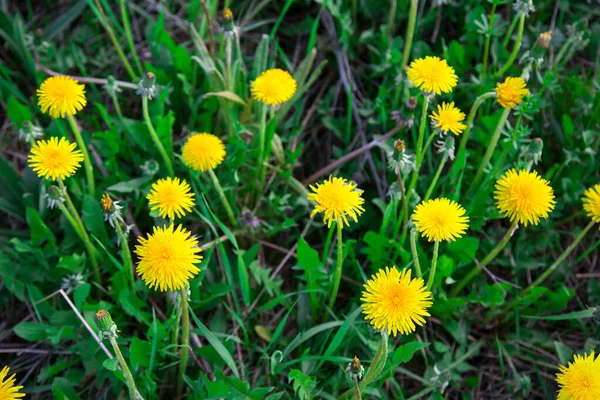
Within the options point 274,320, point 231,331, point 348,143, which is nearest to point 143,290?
point 231,331

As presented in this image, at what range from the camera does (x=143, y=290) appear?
186 cm

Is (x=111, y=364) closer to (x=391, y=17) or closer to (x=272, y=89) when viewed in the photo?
(x=272, y=89)

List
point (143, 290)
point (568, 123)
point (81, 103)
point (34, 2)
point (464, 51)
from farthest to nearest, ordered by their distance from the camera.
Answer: point (34, 2)
point (464, 51)
point (568, 123)
point (143, 290)
point (81, 103)

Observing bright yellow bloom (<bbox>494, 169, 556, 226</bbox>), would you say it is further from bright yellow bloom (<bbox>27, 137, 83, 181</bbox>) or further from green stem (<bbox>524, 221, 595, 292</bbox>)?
bright yellow bloom (<bbox>27, 137, 83, 181</bbox>)

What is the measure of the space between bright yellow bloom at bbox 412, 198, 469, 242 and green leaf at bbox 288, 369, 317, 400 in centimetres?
53

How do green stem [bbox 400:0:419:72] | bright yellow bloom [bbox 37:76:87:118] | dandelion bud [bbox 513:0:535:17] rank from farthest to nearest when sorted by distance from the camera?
1. green stem [bbox 400:0:419:72]
2. dandelion bud [bbox 513:0:535:17]
3. bright yellow bloom [bbox 37:76:87:118]

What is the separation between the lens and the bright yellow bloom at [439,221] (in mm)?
1442

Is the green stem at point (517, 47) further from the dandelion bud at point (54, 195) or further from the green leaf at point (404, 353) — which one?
the dandelion bud at point (54, 195)

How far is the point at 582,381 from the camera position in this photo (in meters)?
1.43

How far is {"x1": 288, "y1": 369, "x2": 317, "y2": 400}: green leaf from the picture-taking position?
1.58 meters

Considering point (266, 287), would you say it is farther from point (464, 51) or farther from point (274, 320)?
point (464, 51)

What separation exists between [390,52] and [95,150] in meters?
1.22

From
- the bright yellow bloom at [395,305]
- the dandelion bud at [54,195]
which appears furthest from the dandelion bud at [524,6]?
the dandelion bud at [54,195]

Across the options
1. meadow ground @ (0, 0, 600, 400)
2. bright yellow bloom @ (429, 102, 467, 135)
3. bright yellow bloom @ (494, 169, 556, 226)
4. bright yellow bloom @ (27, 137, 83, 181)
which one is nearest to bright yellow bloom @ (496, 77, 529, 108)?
meadow ground @ (0, 0, 600, 400)
